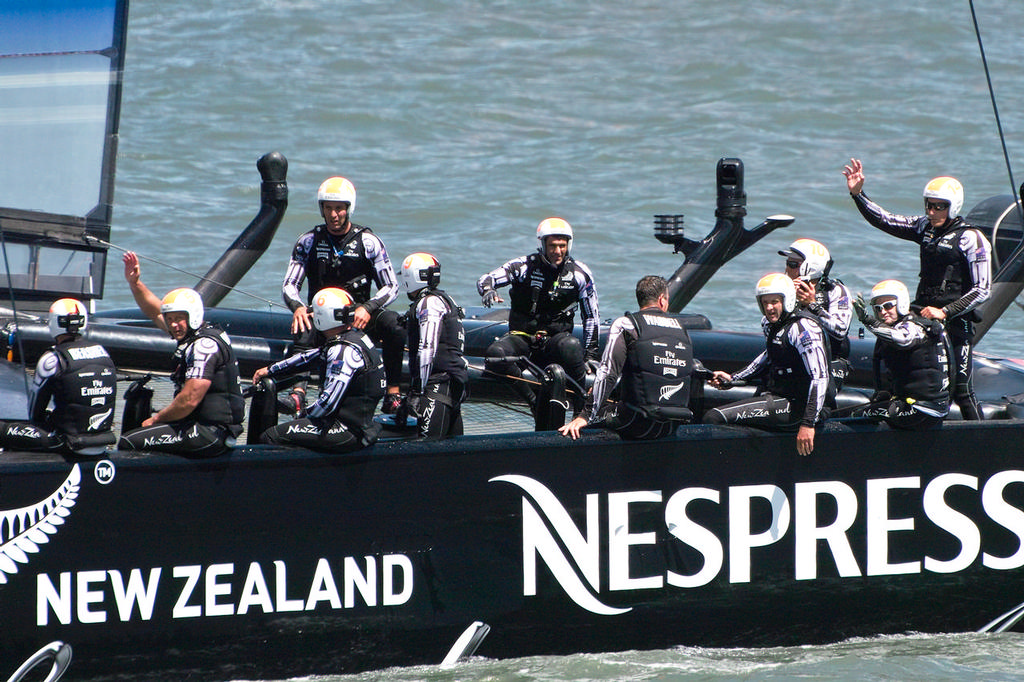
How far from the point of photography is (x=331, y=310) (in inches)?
257

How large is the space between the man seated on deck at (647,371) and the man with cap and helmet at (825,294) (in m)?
1.34

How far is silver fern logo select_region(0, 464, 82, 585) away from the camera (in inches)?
243

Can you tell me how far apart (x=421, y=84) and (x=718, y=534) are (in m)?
17.8

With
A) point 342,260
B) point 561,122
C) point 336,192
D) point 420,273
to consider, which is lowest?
point 420,273

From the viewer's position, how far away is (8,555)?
20.3ft

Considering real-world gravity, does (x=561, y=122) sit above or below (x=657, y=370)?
above

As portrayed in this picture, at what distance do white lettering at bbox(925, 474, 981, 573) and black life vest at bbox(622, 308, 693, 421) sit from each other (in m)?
1.43

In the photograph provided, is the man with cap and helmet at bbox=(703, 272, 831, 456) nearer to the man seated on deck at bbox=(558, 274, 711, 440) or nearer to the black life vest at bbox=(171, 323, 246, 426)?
the man seated on deck at bbox=(558, 274, 711, 440)

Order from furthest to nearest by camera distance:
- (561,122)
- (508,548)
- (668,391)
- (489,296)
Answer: (561,122)
(489,296)
(508,548)
(668,391)

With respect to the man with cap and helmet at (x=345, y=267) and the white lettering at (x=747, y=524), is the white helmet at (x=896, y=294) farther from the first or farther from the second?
the man with cap and helmet at (x=345, y=267)

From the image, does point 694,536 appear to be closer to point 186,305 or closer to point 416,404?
point 416,404

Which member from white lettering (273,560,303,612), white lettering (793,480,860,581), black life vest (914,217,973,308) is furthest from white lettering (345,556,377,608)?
black life vest (914,217,973,308)

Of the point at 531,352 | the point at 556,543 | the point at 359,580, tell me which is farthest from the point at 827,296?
the point at 359,580

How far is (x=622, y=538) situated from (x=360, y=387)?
60.4 inches
